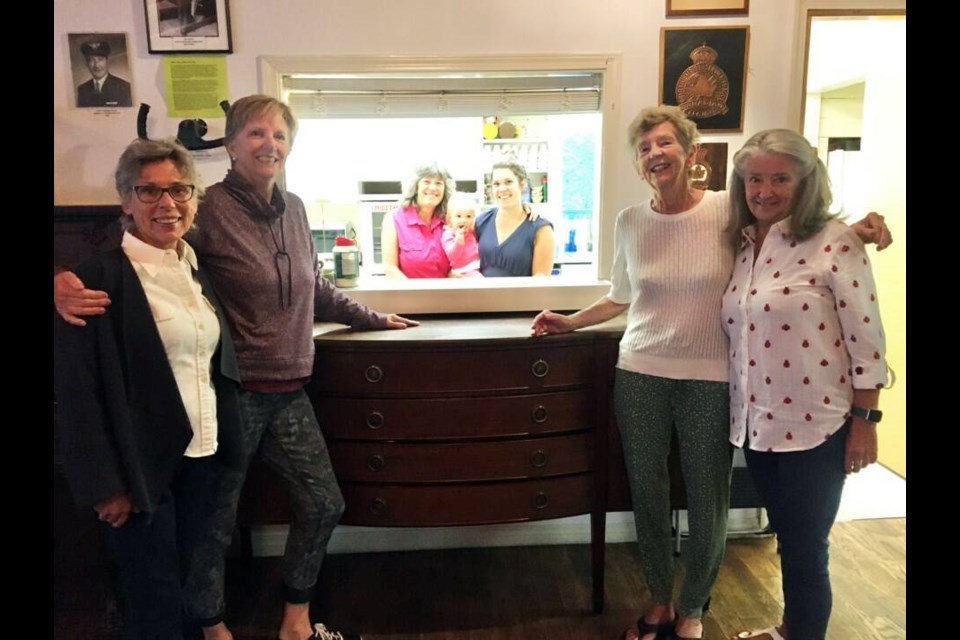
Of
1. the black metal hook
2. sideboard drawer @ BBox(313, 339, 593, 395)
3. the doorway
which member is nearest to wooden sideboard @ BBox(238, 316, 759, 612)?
sideboard drawer @ BBox(313, 339, 593, 395)

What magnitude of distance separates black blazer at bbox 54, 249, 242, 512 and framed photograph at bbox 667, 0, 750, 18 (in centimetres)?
188

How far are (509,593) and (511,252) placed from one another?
4.37 feet

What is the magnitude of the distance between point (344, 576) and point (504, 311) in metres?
1.12

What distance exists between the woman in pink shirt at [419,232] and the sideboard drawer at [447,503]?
1.11 m

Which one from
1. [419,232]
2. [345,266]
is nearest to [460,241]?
[419,232]

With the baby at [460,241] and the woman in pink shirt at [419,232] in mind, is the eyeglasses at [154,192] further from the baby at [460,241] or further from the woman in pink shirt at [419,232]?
the baby at [460,241]

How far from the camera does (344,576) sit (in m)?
2.30

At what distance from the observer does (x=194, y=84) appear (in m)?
2.10

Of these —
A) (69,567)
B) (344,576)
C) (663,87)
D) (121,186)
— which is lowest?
(344,576)

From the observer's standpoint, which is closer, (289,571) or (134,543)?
(134,543)

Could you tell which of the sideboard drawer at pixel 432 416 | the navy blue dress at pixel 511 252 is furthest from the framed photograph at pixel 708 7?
the sideboard drawer at pixel 432 416

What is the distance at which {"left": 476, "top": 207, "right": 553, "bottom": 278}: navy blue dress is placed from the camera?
269cm
